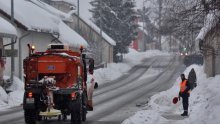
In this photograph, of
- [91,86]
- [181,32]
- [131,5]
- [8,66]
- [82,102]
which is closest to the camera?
[181,32]

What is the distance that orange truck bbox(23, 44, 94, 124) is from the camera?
1814 cm

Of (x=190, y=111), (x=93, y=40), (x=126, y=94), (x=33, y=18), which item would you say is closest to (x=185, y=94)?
(x=190, y=111)

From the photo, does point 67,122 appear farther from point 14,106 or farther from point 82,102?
point 14,106

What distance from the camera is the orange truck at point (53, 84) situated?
59.5 feet

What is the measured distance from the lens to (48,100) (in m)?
17.7

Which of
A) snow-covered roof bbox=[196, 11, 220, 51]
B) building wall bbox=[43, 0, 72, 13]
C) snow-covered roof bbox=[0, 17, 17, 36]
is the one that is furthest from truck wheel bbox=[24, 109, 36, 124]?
building wall bbox=[43, 0, 72, 13]

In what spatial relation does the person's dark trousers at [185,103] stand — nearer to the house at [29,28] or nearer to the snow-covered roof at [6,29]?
the snow-covered roof at [6,29]

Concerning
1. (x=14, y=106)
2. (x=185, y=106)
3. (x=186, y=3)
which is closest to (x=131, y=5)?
(x=14, y=106)

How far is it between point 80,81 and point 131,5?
180ft

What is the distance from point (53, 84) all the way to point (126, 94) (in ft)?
63.3

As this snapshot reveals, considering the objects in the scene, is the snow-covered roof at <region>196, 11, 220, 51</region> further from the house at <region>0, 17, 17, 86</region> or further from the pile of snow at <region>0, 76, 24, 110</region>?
the house at <region>0, 17, 17, 86</region>

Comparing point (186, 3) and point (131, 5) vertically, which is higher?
point (131, 5)

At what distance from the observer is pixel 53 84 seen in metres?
18.2

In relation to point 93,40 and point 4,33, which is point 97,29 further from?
point 4,33
